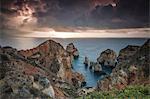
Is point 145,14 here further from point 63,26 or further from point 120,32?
point 63,26

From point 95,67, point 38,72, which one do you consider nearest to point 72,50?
point 95,67

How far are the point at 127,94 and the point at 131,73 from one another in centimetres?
25

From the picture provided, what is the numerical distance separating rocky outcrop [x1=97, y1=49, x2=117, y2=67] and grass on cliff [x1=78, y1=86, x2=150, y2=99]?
324 mm

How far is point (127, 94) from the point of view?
472 centimetres

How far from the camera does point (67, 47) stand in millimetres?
4801

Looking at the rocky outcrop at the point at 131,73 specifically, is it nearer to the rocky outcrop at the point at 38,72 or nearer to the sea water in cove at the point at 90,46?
the sea water in cove at the point at 90,46

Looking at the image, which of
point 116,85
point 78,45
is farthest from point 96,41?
point 116,85

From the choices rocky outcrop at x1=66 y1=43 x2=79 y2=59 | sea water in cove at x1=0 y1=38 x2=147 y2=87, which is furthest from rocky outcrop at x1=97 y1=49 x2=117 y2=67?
rocky outcrop at x1=66 y1=43 x2=79 y2=59

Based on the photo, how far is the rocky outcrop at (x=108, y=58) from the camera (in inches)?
188

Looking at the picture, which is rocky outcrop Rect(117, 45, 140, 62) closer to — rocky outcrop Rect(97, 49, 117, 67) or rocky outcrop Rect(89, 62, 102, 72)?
rocky outcrop Rect(97, 49, 117, 67)

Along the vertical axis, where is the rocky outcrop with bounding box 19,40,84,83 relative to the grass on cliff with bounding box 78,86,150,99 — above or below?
above

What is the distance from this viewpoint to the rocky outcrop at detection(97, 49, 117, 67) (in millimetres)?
4777

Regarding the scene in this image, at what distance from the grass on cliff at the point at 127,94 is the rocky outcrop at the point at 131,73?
5 centimetres

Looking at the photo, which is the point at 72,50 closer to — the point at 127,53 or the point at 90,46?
the point at 90,46
